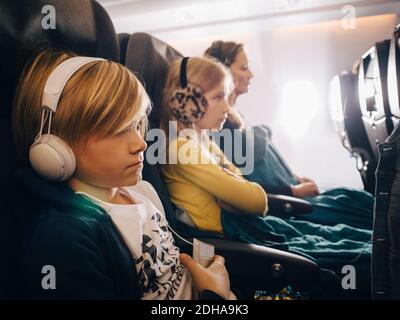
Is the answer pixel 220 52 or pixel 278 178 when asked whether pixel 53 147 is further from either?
pixel 278 178

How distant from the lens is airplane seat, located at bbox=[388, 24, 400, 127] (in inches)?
37.1

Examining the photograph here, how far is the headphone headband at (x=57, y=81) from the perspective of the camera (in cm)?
69

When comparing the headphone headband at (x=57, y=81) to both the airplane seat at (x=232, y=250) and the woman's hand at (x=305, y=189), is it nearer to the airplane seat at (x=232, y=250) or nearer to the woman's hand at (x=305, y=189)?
the airplane seat at (x=232, y=250)

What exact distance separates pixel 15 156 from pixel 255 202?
569 mm

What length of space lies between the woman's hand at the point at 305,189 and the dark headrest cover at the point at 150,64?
520mm

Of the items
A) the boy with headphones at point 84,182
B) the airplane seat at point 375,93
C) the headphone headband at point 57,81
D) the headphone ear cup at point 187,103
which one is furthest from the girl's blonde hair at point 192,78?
the airplane seat at point 375,93

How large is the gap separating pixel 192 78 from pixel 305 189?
52 cm

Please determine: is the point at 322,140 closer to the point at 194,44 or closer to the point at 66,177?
the point at 194,44

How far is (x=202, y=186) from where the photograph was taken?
3.11 ft

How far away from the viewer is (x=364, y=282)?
920mm

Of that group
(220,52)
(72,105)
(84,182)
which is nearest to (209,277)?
(84,182)
